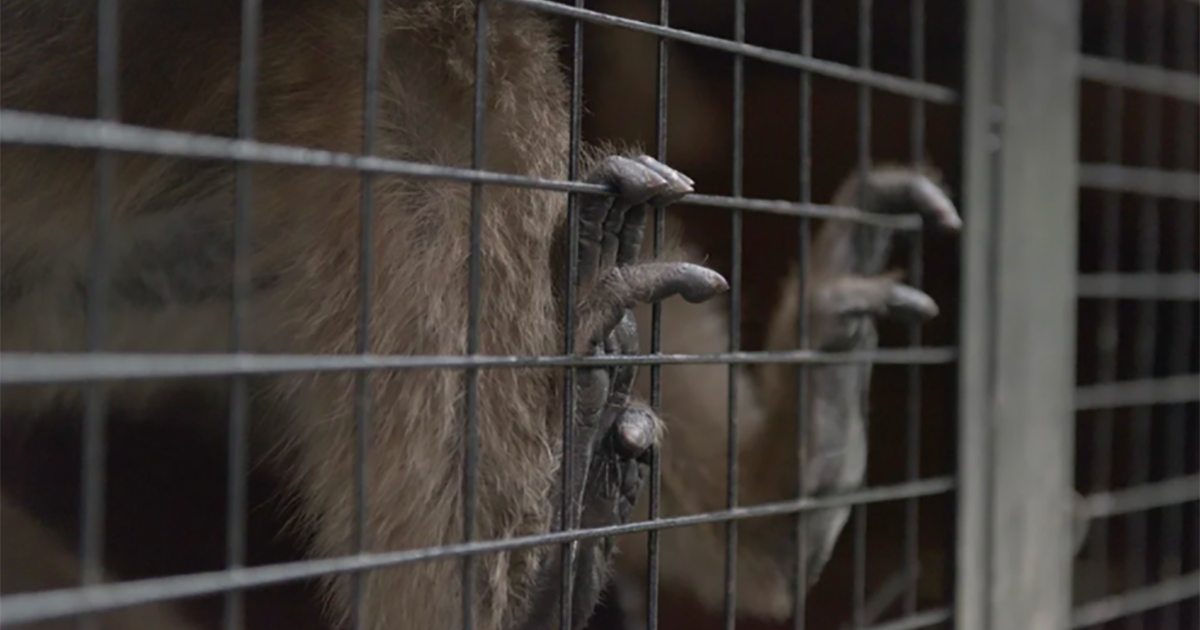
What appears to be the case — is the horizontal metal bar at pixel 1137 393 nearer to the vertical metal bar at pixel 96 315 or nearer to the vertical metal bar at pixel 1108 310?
the vertical metal bar at pixel 1108 310

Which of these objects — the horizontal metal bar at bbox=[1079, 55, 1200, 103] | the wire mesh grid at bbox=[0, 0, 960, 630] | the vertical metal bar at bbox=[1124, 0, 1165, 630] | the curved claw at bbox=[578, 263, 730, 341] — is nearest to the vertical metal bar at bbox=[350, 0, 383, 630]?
the wire mesh grid at bbox=[0, 0, 960, 630]

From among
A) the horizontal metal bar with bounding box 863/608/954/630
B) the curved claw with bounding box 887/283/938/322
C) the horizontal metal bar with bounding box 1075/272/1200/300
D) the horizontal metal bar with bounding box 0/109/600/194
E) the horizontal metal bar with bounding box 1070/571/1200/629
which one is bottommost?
the horizontal metal bar with bounding box 1070/571/1200/629

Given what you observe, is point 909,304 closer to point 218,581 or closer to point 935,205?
point 935,205

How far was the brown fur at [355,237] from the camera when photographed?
112 cm

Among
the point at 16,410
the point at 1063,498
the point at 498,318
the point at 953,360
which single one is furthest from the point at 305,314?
the point at 1063,498

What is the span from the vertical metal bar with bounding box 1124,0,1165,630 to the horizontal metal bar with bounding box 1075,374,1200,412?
69mm

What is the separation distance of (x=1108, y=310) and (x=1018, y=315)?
53 cm

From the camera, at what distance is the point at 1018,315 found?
4.24 feet

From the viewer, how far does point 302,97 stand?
1184 mm

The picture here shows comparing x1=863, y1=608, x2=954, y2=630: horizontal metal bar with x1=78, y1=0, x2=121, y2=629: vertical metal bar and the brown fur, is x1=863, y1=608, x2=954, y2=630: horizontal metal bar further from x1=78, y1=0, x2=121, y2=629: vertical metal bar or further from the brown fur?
x1=78, y1=0, x2=121, y2=629: vertical metal bar

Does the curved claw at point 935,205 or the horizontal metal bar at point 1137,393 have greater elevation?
the curved claw at point 935,205

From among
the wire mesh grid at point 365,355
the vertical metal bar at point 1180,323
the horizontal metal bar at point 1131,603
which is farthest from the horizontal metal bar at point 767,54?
the vertical metal bar at point 1180,323

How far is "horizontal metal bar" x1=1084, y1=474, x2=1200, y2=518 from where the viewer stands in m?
1.46

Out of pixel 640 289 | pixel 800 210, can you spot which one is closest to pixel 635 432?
pixel 640 289
